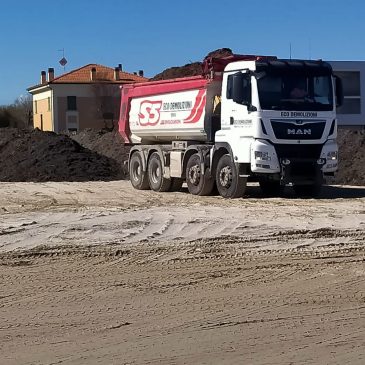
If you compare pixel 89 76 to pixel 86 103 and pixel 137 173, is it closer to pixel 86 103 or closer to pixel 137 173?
pixel 86 103

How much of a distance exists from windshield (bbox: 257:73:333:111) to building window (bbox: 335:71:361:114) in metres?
26.1

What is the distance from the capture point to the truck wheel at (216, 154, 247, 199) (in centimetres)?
1988

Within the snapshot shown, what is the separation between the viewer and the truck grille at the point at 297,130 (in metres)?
19.1

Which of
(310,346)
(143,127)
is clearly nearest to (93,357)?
(310,346)

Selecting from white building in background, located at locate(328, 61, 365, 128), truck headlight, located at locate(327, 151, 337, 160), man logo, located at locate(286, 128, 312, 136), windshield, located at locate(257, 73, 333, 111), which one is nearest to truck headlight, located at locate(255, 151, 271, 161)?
man logo, located at locate(286, 128, 312, 136)

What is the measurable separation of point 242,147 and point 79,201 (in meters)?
4.30

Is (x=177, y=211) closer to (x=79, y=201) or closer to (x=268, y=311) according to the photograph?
(x=79, y=201)

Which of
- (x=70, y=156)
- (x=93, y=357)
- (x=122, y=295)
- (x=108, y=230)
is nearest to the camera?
(x=93, y=357)

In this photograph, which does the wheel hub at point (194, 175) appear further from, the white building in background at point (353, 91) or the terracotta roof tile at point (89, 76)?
the terracotta roof tile at point (89, 76)

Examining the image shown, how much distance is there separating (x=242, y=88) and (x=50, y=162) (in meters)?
13.9

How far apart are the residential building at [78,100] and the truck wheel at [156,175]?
2348 inches

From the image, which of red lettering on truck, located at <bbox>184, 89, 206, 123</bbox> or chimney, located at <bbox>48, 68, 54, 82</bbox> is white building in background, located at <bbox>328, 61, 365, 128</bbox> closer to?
red lettering on truck, located at <bbox>184, 89, 206, 123</bbox>

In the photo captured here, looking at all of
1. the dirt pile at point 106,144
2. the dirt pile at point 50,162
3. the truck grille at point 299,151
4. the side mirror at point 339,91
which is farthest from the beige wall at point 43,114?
the truck grille at point 299,151

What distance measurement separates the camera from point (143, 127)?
77.0 ft
